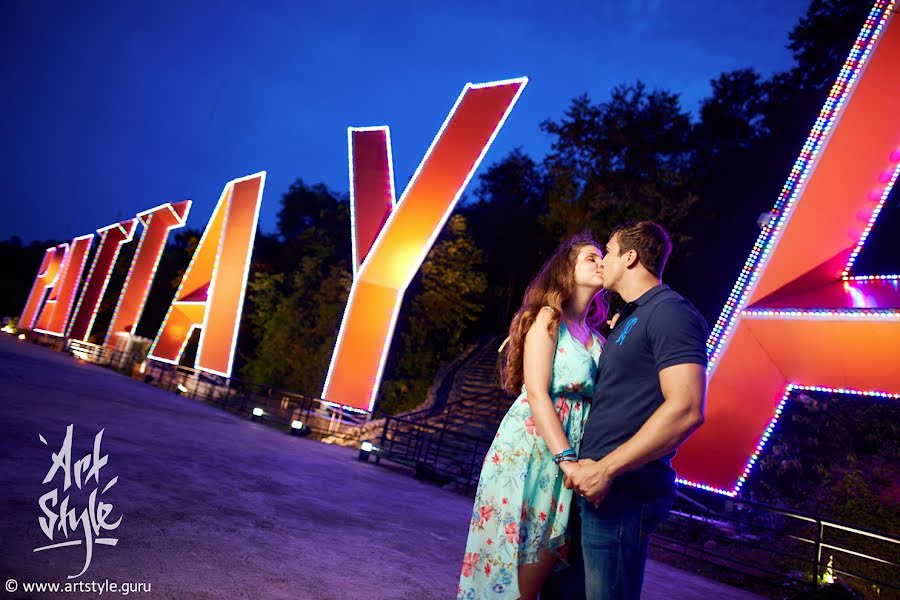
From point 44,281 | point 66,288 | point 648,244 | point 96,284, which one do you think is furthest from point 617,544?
point 44,281

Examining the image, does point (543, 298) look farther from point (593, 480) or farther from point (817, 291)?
point (817, 291)

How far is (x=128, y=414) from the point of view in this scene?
7.54 metres

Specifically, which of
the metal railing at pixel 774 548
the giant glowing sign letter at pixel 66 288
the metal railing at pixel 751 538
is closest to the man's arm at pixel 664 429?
the metal railing at pixel 751 538

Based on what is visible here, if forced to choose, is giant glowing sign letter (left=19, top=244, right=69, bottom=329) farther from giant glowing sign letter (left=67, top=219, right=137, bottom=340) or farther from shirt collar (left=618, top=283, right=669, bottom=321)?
shirt collar (left=618, top=283, right=669, bottom=321)

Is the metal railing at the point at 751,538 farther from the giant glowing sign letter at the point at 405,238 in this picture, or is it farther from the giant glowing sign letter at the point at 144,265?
the giant glowing sign letter at the point at 144,265

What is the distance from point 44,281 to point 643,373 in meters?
29.1

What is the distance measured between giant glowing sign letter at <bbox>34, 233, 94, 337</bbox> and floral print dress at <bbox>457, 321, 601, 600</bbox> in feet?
79.3

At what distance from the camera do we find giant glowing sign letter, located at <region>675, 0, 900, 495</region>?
5.07 m

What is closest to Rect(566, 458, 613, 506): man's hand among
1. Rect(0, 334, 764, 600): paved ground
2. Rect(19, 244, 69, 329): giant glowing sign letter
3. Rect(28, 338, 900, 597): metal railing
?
Rect(0, 334, 764, 600): paved ground

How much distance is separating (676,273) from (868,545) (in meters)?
8.83

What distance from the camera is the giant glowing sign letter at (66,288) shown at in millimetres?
21922

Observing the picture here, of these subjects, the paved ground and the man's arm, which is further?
the paved ground

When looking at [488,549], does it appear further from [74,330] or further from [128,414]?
[74,330]

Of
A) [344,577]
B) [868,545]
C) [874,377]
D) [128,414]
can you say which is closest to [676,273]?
[868,545]
